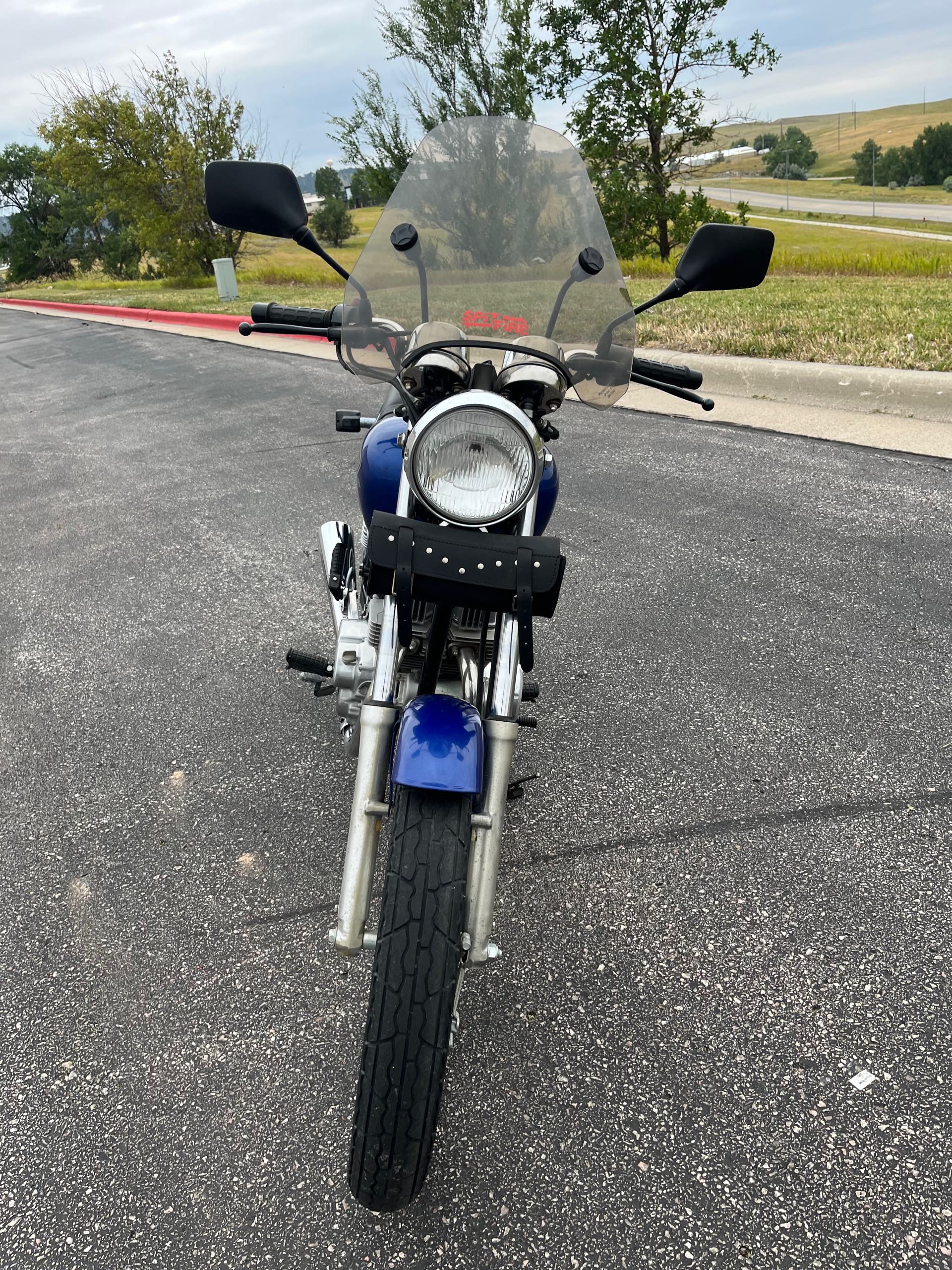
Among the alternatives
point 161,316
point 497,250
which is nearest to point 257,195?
point 497,250

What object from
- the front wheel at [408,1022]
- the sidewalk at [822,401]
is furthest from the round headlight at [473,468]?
the sidewalk at [822,401]

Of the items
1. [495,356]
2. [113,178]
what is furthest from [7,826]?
[113,178]

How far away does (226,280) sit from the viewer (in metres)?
18.4

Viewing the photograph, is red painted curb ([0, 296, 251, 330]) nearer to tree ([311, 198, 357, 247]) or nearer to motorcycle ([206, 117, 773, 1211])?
motorcycle ([206, 117, 773, 1211])

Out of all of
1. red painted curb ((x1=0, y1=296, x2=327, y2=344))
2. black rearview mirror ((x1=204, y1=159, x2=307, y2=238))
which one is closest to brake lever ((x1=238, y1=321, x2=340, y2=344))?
black rearview mirror ((x1=204, y1=159, x2=307, y2=238))

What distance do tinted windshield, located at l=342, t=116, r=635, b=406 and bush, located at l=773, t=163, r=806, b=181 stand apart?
5097 inches

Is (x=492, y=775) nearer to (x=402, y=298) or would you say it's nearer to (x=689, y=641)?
(x=402, y=298)

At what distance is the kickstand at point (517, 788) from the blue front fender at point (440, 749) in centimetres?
91

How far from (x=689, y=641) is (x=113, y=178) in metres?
26.7

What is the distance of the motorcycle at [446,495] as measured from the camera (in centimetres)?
159

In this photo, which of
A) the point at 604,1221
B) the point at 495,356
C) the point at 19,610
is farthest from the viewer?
the point at 19,610

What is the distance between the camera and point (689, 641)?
377 centimetres

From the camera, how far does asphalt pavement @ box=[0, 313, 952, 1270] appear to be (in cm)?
169

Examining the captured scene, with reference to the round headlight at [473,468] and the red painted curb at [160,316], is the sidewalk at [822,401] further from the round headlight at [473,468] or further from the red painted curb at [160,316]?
the red painted curb at [160,316]
